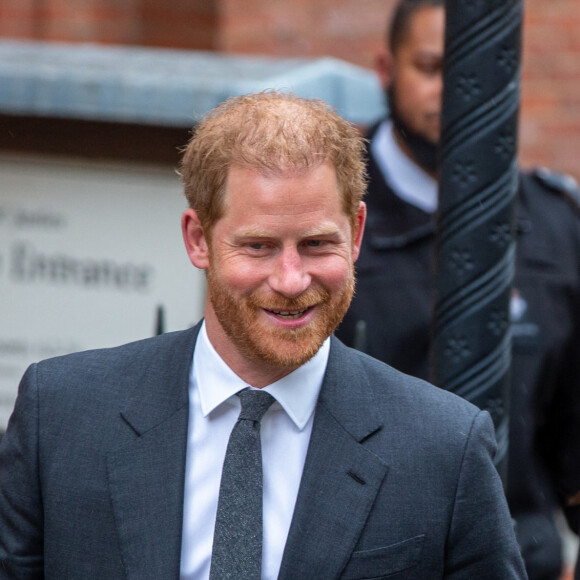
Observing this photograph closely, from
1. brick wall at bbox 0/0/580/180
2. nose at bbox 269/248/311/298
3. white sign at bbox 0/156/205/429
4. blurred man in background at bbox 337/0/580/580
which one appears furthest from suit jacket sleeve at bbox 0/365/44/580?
brick wall at bbox 0/0/580/180

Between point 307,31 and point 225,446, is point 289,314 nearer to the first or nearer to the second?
point 225,446

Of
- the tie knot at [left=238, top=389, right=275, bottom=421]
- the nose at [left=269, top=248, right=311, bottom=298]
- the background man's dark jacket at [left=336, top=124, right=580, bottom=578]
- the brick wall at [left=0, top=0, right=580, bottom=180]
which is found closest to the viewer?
the nose at [left=269, top=248, right=311, bottom=298]

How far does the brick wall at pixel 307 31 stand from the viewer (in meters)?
6.23

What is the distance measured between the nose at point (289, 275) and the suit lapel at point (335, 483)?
252mm

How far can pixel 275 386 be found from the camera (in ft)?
6.84

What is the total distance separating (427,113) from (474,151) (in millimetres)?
1311

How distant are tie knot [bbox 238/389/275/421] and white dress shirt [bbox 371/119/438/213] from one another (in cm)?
152

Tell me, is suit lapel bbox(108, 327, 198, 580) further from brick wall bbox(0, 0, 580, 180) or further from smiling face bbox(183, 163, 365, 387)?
brick wall bbox(0, 0, 580, 180)

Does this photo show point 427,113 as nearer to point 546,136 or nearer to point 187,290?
point 187,290

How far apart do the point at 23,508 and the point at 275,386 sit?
1.52 feet

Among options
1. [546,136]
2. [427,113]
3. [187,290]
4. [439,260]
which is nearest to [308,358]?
[439,260]

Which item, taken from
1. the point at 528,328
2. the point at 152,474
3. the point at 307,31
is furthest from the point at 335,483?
the point at 307,31

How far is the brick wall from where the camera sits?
20.4 ft

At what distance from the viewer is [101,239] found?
3939 mm
